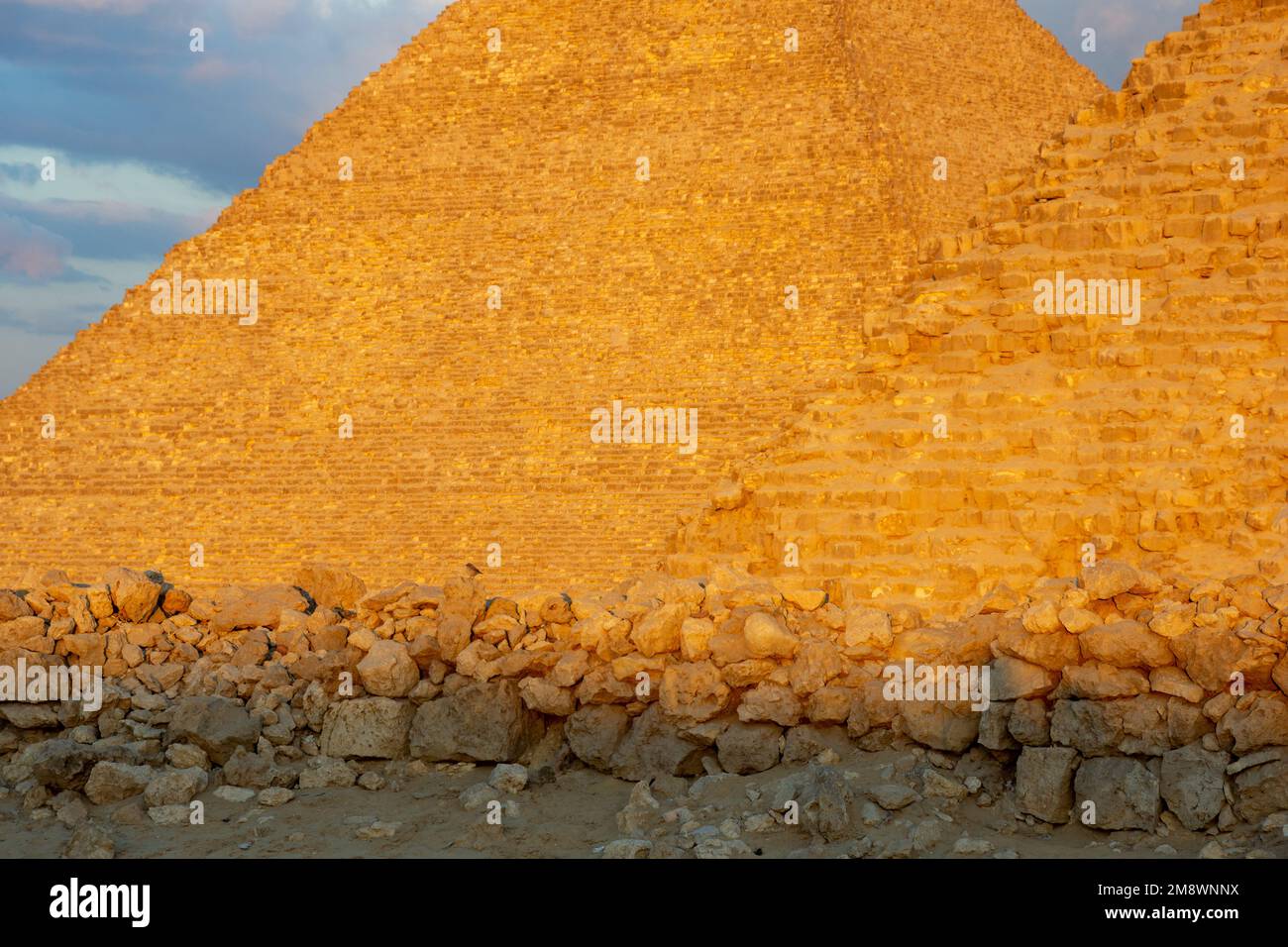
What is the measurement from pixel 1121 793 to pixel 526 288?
30.4 m

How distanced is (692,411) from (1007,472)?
21.5 metres

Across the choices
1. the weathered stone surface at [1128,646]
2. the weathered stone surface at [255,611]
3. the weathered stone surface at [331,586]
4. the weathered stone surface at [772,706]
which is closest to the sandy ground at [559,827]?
the weathered stone surface at [772,706]

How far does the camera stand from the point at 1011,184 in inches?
421

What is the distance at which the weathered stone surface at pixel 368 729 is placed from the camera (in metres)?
7.33

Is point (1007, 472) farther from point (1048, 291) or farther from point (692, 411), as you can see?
point (692, 411)

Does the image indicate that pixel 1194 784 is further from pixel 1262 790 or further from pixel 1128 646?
pixel 1128 646

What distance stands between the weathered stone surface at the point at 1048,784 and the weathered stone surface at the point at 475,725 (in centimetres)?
227

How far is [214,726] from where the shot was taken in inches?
286

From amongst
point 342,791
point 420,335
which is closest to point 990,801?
point 342,791

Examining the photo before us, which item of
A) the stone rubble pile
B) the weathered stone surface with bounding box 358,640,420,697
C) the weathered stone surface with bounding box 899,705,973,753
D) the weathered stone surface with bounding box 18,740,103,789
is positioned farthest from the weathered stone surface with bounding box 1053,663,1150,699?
the weathered stone surface with bounding box 18,740,103,789

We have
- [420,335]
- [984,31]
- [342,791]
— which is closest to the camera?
[342,791]

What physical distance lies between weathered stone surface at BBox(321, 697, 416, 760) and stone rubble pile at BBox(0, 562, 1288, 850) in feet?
0.03

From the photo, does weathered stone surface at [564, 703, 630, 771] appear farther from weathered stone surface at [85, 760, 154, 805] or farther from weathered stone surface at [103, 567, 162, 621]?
weathered stone surface at [103, 567, 162, 621]

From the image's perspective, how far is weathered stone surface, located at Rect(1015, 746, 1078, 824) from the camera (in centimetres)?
634
